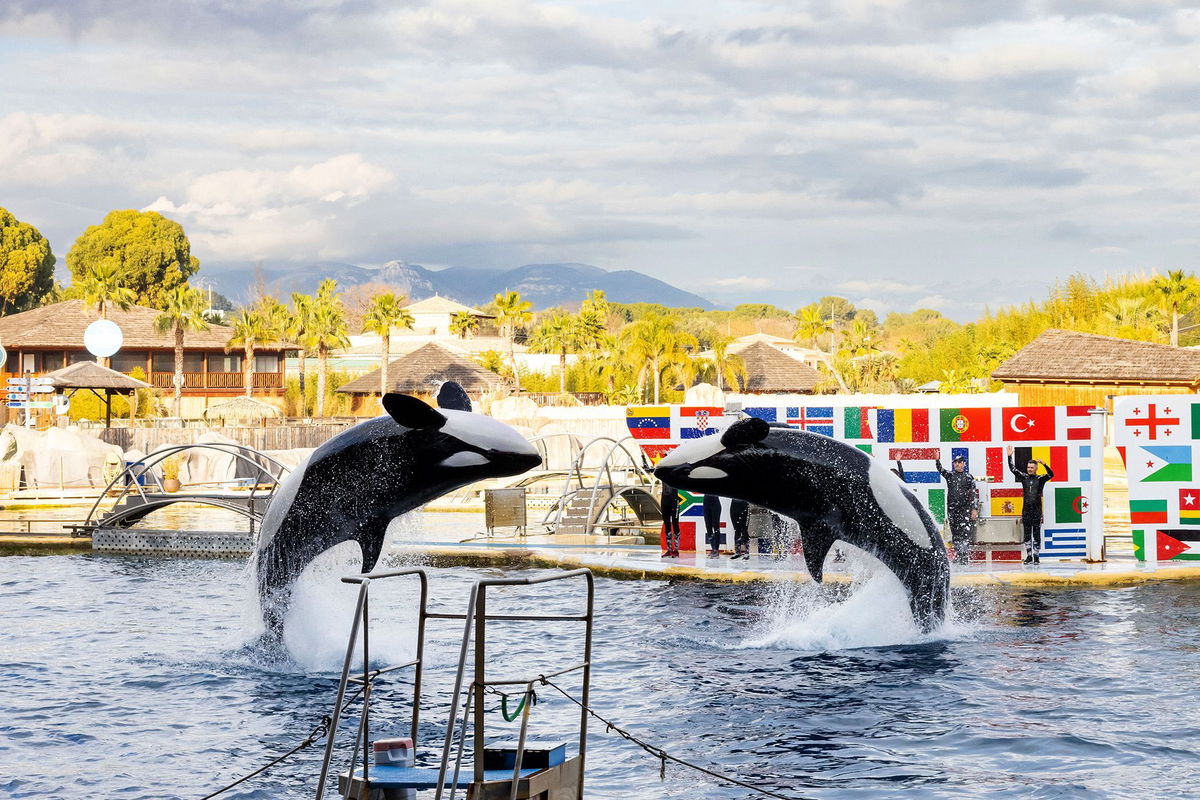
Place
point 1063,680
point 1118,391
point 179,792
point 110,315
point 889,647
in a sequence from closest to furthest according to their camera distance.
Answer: point 179,792, point 1063,680, point 889,647, point 1118,391, point 110,315

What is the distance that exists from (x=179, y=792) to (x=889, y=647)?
852 centimetres

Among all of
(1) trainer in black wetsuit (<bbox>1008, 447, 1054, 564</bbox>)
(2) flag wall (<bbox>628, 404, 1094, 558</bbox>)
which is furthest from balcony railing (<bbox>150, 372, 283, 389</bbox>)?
(1) trainer in black wetsuit (<bbox>1008, 447, 1054, 564</bbox>)

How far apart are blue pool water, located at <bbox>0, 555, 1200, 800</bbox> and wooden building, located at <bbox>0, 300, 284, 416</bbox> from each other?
53.0m

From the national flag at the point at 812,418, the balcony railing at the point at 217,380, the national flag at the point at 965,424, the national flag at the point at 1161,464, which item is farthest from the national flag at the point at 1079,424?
the balcony railing at the point at 217,380

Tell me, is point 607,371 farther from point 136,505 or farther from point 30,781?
point 30,781

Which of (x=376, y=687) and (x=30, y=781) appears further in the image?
(x=376, y=687)

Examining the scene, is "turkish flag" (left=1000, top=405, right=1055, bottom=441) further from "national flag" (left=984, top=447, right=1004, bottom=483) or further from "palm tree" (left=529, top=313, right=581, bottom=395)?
"palm tree" (left=529, top=313, right=581, bottom=395)

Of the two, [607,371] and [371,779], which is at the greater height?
[607,371]

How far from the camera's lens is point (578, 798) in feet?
27.5

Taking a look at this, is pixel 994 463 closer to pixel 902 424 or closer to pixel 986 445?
pixel 986 445

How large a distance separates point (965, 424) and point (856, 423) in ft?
5.64

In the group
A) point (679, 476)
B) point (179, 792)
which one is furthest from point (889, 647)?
point (179, 792)

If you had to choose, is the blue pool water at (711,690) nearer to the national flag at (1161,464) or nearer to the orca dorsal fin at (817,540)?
the orca dorsal fin at (817,540)

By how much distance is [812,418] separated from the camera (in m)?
21.7
